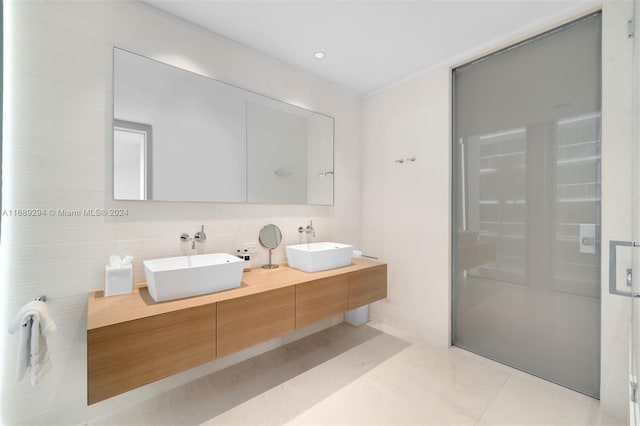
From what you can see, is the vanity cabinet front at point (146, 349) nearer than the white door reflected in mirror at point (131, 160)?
Yes

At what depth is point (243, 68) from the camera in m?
2.22

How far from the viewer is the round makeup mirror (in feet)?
7.63

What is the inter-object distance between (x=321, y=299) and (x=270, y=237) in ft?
2.30

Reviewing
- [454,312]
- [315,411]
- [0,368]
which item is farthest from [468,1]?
[0,368]

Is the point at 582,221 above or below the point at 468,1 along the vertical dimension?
below

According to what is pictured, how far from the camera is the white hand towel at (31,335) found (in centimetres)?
123

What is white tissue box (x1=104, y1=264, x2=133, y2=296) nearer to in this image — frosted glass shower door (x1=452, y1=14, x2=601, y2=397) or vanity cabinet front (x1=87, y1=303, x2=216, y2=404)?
vanity cabinet front (x1=87, y1=303, x2=216, y2=404)

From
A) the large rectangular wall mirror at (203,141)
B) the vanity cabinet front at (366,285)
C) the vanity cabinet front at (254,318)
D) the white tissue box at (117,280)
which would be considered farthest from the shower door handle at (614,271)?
the white tissue box at (117,280)

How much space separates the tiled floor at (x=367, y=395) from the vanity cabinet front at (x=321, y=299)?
48 centimetres

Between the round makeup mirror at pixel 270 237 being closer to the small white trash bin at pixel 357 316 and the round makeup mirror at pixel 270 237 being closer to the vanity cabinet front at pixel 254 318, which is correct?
the vanity cabinet front at pixel 254 318

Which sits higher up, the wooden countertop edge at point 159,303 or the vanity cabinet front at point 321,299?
the wooden countertop edge at point 159,303

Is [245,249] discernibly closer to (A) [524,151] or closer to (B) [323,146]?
(B) [323,146]

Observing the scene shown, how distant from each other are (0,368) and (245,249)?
1385 mm

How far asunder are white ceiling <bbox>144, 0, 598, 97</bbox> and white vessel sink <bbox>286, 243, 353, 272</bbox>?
1.60 metres
